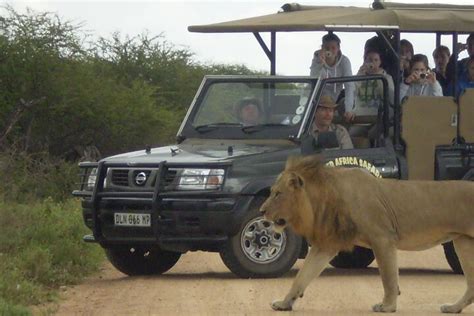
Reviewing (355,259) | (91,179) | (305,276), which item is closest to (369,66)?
(355,259)

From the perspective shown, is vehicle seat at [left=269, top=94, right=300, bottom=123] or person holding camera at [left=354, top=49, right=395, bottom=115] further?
person holding camera at [left=354, top=49, right=395, bottom=115]

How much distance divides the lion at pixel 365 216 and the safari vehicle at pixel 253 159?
61.1 inches

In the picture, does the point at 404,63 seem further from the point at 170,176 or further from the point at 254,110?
the point at 170,176

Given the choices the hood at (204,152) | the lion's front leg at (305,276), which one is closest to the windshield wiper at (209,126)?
the hood at (204,152)

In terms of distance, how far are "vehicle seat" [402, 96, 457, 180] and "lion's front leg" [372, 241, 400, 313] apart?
9.46ft

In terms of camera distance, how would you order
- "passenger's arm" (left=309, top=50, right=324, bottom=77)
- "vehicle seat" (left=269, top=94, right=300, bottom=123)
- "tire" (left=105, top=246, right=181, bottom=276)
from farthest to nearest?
1. "passenger's arm" (left=309, top=50, right=324, bottom=77)
2. "vehicle seat" (left=269, top=94, right=300, bottom=123)
3. "tire" (left=105, top=246, right=181, bottom=276)

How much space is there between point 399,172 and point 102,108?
15.6 metres

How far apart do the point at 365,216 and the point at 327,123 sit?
270 cm

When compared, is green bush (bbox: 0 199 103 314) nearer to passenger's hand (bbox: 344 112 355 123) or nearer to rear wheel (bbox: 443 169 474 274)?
passenger's hand (bbox: 344 112 355 123)

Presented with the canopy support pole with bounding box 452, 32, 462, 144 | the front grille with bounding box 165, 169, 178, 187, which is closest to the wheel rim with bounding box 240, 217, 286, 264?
the front grille with bounding box 165, 169, 178, 187

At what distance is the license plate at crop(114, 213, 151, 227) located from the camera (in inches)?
503

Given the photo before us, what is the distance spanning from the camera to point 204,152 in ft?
43.9

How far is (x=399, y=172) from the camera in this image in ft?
45.4

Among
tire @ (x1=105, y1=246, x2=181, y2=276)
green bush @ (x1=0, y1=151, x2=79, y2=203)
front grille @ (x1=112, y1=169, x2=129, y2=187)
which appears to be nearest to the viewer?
front grille @ (x1=112, y1=169, x2=129, y2=187)
